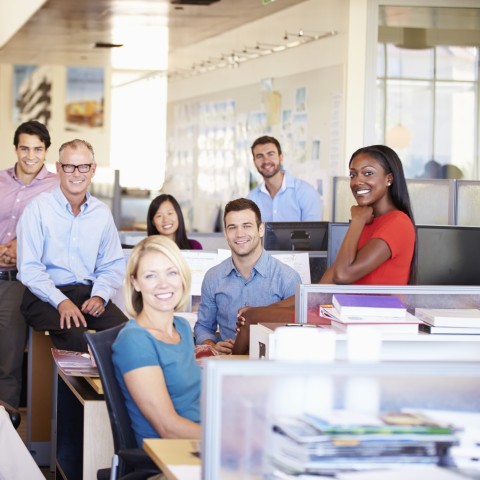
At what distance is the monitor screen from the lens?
558cm

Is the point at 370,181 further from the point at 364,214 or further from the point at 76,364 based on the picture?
the point at 76,364

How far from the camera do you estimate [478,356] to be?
3318mm

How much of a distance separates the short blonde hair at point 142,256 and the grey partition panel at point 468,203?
11.8 feet

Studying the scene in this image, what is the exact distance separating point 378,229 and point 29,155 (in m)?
2.35

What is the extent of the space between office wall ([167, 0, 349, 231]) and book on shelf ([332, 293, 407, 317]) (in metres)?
5.06

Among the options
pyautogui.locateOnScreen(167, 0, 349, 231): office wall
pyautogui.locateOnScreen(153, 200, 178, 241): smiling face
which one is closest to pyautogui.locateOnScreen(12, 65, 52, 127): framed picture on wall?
pyautogui.locateOnScreen(167, 0, 349, 231): office wall

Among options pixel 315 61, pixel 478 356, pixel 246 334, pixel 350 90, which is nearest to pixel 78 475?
pixel 246 334

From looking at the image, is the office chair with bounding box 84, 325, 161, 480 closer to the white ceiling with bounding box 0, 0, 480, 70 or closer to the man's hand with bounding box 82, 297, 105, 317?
the man's hand with bounding box 82, 297, 105, 317

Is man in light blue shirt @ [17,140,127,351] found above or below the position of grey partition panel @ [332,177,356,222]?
below

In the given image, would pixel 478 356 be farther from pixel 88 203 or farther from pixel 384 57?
pixel 384 57

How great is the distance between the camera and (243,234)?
15.3ft

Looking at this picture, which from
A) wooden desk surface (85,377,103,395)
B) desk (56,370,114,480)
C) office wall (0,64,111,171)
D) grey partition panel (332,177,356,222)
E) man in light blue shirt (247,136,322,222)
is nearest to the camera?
wooden desk surface (85,377,103,395)

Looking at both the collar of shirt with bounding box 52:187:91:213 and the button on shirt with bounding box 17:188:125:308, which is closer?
the button on shirt with bounding box 17:188:125:308

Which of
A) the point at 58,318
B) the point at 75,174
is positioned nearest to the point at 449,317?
the point at 58,318
